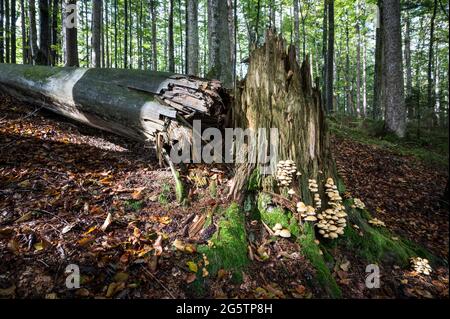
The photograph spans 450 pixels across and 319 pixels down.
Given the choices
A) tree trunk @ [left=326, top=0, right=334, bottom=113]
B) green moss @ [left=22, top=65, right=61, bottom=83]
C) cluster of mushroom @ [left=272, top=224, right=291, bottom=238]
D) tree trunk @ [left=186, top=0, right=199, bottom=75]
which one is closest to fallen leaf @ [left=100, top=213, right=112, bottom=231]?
cluster of mushroom @ [left=272, top=224, right=291, bottom=238]

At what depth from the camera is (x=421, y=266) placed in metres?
2.59

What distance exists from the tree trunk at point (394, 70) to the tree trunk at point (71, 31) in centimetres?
904

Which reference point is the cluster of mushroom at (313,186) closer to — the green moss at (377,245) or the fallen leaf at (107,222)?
the green moss at (377,245)

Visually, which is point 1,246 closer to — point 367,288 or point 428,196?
point 367,288

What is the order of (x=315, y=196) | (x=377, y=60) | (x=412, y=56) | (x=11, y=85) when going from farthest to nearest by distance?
(x=412, y=56) < (x=377, y=60) < (x=11, y=85) < (x=315, y=196)

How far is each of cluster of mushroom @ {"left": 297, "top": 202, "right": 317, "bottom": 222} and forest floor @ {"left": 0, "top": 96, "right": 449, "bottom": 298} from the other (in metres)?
0.31

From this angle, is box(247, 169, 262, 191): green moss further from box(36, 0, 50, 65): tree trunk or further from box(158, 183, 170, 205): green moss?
box(36, 0, 50, 65): tree trunk

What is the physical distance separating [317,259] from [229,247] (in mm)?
859

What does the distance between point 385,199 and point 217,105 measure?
272 centimetres

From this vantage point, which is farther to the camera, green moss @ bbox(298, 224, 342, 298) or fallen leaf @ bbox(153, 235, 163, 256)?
fallen leaf @ bbox(153, 235, 163, 256)

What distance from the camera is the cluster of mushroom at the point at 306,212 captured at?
2762 mm

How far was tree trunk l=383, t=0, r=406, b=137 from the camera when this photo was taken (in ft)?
28.3

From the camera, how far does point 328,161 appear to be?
345cm
